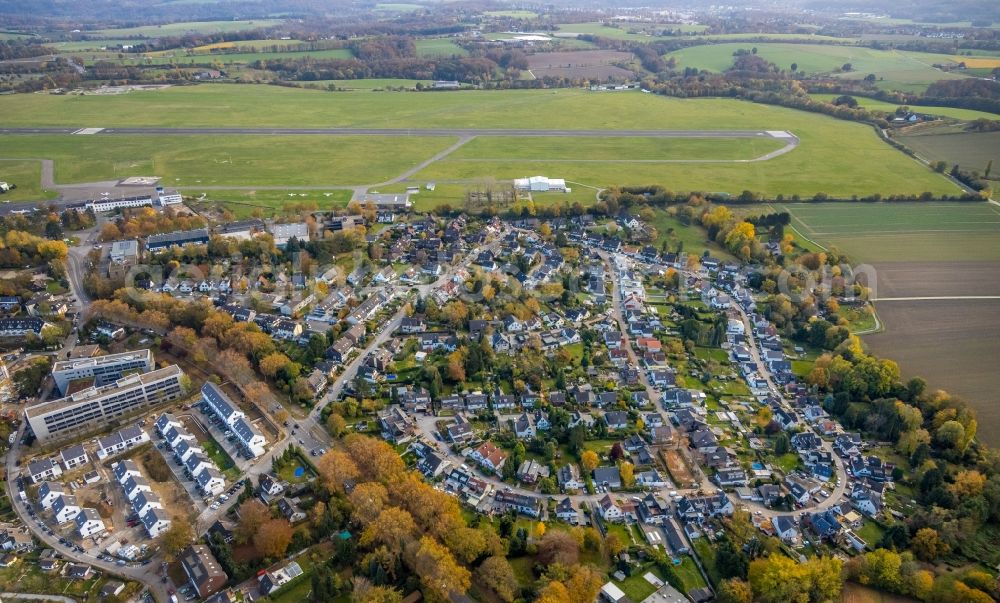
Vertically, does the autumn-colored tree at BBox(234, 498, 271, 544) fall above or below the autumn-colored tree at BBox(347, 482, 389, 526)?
below

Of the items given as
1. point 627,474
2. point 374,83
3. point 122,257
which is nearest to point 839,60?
point 374,83

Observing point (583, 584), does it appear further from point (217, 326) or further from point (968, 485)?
point (217, 326)

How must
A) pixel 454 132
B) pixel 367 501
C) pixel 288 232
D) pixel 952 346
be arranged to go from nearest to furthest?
pixel 367 501, pixel 952 346, pixel 288 232, pixel 454 132

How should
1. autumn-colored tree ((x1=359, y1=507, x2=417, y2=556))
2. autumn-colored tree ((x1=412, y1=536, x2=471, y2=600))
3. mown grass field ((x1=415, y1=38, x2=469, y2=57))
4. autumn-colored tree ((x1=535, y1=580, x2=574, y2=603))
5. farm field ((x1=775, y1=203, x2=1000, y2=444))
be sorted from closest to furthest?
1. autumn-colored tree ((x1=535, y1=580, x2=574, y2=603))
2. autumn-colored tree ((x1=412, y1=536, x2=471, y2=600))
3. autumn-colored tree ((x1=359, y1=507, x2=417, y2=556))
4. farm field ((x1=775, y1=203, x2=1000, y2=444))
5. mown grass field ((x1=415, y1=38, x2=469, y2=57))

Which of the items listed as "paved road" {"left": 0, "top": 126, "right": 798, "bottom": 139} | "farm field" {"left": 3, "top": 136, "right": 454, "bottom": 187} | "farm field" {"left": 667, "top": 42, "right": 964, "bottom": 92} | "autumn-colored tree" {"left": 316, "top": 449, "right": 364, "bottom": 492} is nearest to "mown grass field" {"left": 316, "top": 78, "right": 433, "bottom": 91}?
"paved road" {"left": 0, "top": 126, "right": 798, "bottom": 139}

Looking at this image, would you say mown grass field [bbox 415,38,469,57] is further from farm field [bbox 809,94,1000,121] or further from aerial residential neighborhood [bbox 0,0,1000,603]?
farm field [bbox 809,94,1000,121]

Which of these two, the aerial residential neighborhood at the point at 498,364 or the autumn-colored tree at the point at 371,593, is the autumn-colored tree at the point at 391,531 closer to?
the aerial residential neighborhood at the point at 498,364

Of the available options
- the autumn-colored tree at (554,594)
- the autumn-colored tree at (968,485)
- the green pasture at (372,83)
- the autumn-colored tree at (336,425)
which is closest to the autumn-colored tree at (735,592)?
the autumn-colored tree at (554,594)
